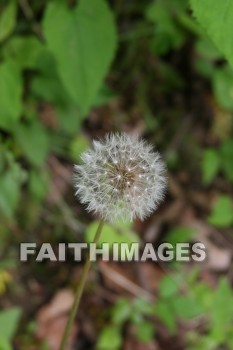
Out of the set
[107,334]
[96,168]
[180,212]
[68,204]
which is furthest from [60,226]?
[96,168]

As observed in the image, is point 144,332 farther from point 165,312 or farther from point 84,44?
point 84,44

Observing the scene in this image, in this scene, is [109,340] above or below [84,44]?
below

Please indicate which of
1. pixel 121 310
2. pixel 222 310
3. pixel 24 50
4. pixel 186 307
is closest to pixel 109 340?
pixel 121 310

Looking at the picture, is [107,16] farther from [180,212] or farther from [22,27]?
[180,212]

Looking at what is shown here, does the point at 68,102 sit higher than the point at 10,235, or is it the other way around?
the point at 68,102

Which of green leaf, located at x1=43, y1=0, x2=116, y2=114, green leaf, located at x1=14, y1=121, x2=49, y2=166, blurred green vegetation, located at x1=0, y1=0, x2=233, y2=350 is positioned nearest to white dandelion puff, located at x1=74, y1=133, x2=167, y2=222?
blurred green vegetation, located at x1=0, y1=0, x2=233, y2=350

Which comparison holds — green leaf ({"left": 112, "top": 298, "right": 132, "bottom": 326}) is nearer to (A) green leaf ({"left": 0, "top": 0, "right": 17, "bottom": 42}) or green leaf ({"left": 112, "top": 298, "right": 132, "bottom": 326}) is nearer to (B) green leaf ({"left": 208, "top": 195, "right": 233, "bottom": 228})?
(B) green leaf ({"left": 208, "top": 195, "right": 233, "bottom": 228})
